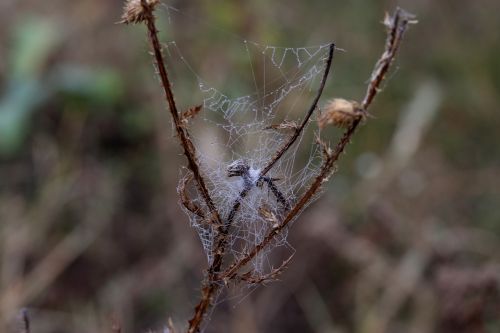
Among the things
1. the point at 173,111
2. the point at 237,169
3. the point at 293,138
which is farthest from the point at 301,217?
the point at 173,111

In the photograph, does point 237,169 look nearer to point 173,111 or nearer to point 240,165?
point 240,165

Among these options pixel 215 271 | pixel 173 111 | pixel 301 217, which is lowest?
pixel 215 271

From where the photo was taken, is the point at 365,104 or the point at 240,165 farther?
the point at 240,165

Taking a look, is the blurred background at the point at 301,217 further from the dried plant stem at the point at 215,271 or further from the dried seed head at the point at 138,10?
the dried seed head at the point at 138,10

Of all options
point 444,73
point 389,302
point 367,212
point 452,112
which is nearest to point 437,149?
point 452,112

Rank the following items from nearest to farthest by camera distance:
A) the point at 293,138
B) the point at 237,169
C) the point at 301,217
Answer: the point at 293,138 → the point at 237,169 → the point at 301,217

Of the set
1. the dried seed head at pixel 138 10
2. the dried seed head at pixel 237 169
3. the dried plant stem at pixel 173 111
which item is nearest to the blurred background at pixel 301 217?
the dried seed head at pixel 237 169

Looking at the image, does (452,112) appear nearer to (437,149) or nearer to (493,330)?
(437,149)
